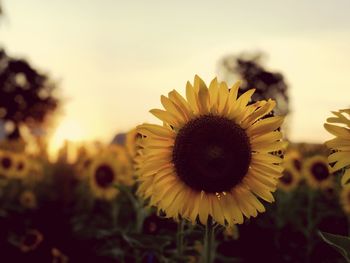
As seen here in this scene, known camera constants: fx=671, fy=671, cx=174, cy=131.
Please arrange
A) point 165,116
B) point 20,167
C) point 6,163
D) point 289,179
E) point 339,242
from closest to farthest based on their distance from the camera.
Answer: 1. point 339,242
2. point 165,116
3. point 289,179
4. point 6,163
5. point 20,167

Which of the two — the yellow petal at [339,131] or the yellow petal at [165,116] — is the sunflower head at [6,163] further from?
the yellow petal at [339,131]

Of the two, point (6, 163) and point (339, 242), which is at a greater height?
point (6, 163)

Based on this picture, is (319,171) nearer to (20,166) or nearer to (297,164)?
(297,164)

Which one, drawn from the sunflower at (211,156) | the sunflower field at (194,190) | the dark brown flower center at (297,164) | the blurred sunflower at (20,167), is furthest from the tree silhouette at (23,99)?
the sunflower at (211,156)

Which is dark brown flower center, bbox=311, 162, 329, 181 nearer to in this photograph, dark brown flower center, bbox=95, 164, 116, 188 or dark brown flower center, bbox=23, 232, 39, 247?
dark brown flower center, bbox=95, 164, 116, 188

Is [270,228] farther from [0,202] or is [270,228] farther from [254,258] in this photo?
[0,202]

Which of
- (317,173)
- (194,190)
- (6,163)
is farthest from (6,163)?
(194,190)
